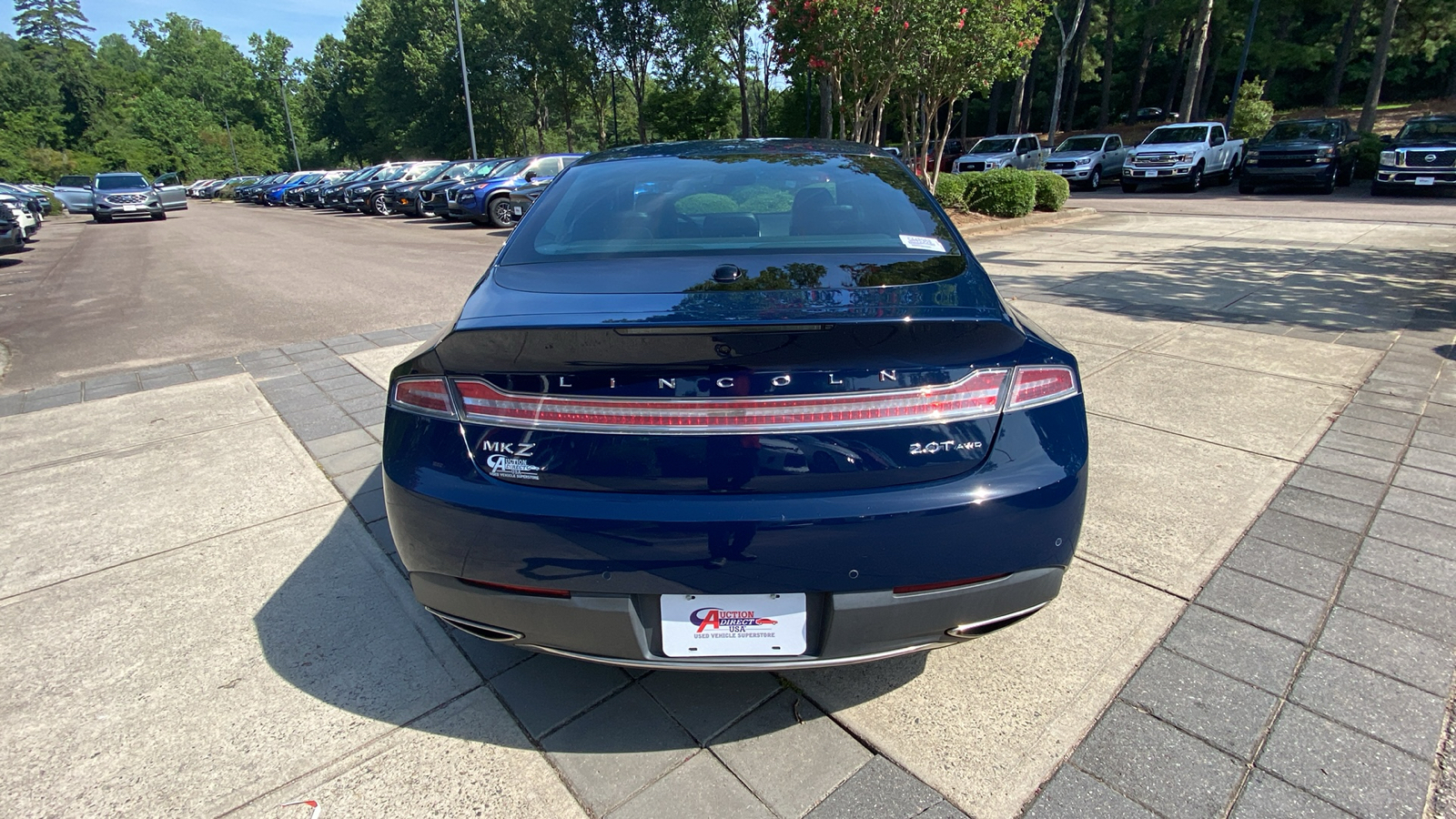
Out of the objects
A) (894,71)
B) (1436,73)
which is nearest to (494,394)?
(894,71)

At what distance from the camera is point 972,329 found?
1.78 m

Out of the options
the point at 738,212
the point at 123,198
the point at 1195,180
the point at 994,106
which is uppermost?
the point at 994,106

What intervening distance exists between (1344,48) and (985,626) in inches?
1872

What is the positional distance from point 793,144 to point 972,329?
6.06 ft

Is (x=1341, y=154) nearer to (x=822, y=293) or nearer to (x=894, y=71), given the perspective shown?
(x=894, y=71)

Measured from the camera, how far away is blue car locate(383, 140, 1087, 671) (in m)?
1.70

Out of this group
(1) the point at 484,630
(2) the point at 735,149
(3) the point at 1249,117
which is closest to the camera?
(1) the point at 484,630

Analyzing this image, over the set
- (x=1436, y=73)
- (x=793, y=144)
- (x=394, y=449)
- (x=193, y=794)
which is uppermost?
(x=1436, y=73)

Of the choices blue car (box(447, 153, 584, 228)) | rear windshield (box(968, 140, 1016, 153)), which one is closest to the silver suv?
blue car (box(447, 153, 584, 228))

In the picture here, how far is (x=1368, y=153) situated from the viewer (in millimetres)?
19797

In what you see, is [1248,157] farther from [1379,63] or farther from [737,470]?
[737,470]

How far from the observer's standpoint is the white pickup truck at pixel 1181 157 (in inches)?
782

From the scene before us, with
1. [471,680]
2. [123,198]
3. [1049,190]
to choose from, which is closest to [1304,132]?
[1049,190]

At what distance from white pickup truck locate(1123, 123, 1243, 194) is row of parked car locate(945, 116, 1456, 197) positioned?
2cm
